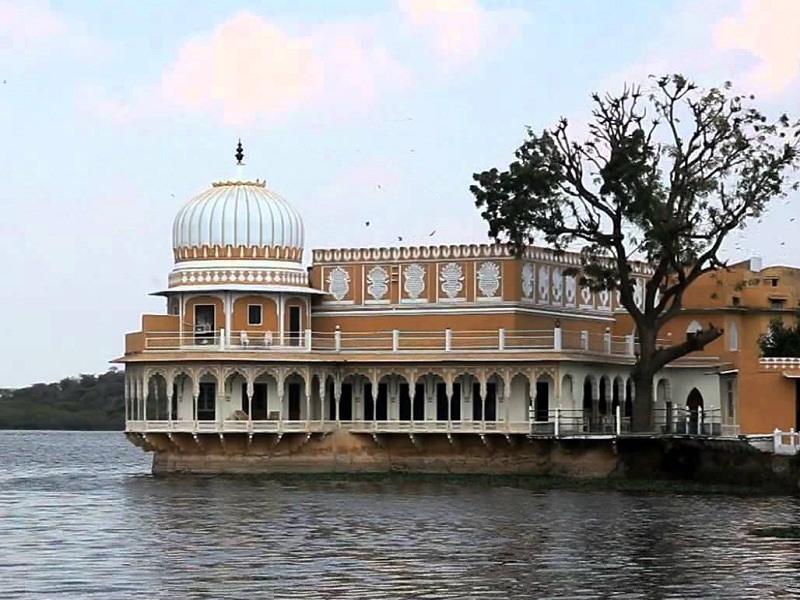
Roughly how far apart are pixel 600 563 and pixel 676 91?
95.8 feet

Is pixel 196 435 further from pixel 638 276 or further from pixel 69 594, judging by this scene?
pixel 69 594

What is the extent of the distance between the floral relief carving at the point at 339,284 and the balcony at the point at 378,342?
194cm

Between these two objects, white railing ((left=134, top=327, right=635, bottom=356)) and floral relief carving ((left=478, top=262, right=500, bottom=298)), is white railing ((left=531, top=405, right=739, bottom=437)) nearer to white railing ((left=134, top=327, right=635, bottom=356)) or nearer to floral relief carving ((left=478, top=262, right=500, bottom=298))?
white railing ((left=134, top=327, right=635, bottom=356))

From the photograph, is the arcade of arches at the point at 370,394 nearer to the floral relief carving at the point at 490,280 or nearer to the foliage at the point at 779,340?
the floral relief carving at the point at 490,280

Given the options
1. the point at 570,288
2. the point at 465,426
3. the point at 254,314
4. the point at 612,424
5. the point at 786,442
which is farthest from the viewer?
the point at 570,288

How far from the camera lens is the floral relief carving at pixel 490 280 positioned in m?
73.4

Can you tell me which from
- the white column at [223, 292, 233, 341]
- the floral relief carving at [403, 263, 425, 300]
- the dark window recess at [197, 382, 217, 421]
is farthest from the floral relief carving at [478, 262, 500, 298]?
the dark window recess at [197, 382, 217, 421]

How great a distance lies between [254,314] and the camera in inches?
2869

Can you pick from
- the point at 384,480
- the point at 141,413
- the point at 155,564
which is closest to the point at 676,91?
the point at 384,480

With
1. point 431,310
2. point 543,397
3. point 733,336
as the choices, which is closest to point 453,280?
point 431,310

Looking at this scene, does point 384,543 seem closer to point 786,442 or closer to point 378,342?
point 786,442

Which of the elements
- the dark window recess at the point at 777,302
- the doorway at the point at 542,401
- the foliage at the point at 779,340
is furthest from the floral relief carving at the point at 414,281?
the dark window recess at the point at 777,302

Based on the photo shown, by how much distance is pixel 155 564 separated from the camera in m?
40.5

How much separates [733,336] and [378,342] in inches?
554
